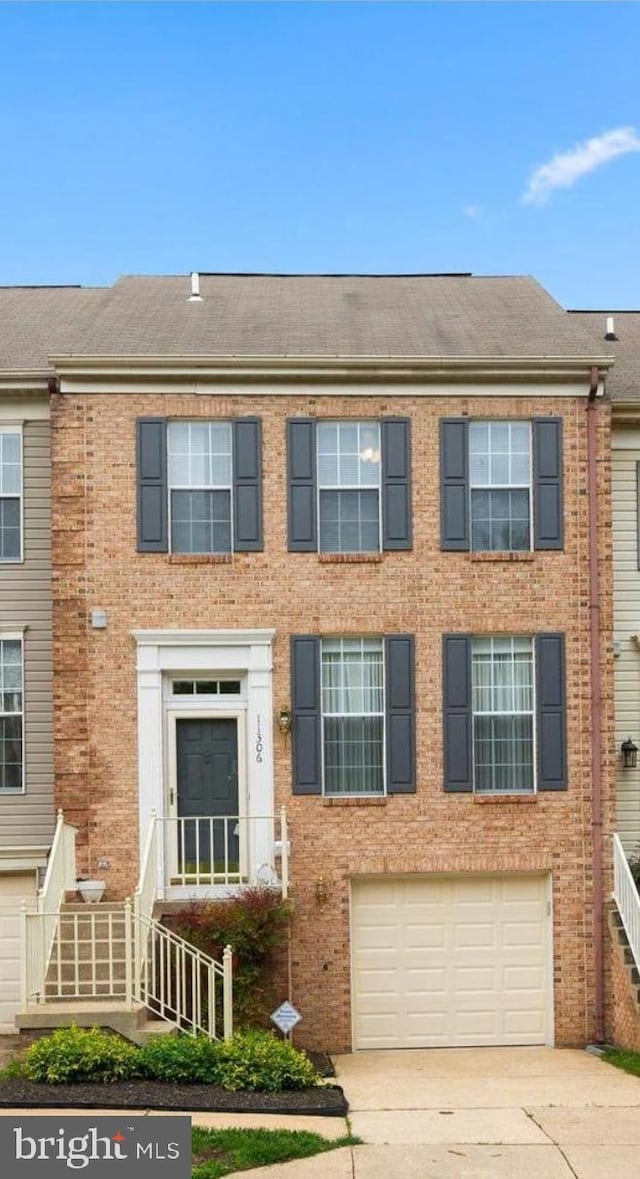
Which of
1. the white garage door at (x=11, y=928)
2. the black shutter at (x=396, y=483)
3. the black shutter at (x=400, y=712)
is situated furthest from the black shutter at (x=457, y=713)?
the white garage door at (x=11, y=928)

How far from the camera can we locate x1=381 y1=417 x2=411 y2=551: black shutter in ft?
45.9

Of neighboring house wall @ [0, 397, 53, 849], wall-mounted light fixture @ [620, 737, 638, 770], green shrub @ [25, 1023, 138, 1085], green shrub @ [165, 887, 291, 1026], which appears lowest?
green shrub @ [25, 1023, 138, 1085]

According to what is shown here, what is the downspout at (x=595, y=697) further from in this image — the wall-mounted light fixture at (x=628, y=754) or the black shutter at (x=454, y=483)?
the black shutter at (x=454, y=483)

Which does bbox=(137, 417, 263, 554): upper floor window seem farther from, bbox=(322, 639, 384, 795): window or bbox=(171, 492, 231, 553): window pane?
bbox=(322, 639, 384, 795): window

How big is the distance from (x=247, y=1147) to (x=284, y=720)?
5547mm

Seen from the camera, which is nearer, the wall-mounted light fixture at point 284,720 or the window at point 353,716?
the wall-mounted light fixture at point 284,720

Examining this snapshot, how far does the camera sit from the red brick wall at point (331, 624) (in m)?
13.6

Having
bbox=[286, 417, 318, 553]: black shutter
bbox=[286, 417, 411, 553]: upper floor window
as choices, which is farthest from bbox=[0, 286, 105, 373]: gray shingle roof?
bbox=[286, 417, 411, 553]: upper floor window

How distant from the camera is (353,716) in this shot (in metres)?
14.0

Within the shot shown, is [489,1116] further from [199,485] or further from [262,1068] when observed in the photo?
[199,485]

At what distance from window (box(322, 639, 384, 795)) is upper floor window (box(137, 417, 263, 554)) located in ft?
5.08

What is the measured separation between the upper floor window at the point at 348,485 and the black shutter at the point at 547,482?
1.39m

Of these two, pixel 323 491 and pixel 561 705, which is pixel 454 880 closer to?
pixel 561 705

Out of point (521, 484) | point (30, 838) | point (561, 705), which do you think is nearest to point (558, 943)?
point (561, 705)
